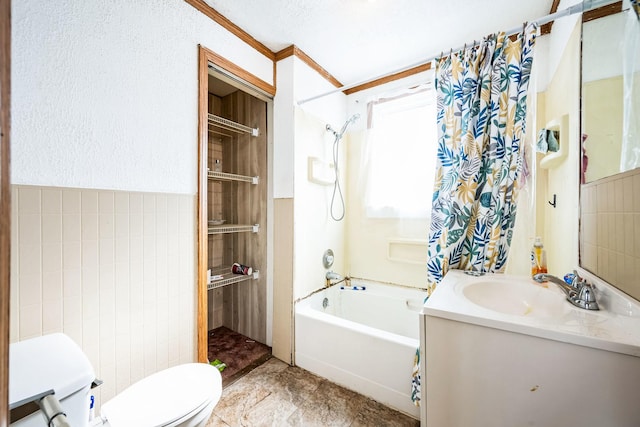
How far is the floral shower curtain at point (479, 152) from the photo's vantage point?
136 cm

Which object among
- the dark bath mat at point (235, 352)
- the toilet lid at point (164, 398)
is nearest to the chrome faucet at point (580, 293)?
the toilet lid at point (164, 398)

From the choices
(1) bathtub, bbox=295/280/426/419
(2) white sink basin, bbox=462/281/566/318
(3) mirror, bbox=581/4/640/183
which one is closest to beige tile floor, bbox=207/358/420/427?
(1) bathtub, bbox=295/280/426/419

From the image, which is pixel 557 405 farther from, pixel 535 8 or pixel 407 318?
pixel 535 8

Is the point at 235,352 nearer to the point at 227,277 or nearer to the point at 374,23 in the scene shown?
the point at 227,277

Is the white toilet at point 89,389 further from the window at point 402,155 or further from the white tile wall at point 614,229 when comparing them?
the window at point 402,155

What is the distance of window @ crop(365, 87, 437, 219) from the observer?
207 cm

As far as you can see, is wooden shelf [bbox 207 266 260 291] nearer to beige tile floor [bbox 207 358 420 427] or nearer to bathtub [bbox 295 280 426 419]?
bathtub [bbox 295 280 426 419]

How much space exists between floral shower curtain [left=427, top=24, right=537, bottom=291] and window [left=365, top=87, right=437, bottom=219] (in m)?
0.51

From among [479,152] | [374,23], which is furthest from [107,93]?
[479,152]

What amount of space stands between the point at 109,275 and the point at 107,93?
2.73ft

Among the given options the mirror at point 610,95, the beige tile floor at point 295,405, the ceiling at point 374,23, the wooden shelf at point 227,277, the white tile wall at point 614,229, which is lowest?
the beige tile floor at point 295,405

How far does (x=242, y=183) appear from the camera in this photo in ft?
7.76

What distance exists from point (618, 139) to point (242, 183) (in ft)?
7.46

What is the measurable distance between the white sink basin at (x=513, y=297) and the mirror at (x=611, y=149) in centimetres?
21
